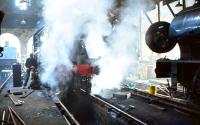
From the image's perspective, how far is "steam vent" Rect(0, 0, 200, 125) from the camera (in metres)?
7.04

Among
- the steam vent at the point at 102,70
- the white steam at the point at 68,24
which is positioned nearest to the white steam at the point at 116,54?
the steam vent at the point at 102,70

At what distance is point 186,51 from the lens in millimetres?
7094

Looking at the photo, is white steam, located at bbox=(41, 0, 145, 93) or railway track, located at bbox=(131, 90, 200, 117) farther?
white steam, located at bbox=(41, 0, 145, 93)

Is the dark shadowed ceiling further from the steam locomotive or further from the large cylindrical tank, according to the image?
the large cylindrical tank

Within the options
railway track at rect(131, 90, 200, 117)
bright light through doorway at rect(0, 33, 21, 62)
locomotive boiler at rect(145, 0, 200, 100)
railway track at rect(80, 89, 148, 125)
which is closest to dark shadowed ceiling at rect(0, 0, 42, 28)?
bright light through doorway at rect(0, 33, 21, 62)

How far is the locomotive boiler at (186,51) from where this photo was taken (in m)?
6.38

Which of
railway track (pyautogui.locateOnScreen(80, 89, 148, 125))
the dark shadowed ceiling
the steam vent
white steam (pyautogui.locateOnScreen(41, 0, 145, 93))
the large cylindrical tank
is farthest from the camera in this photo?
the dark shadowed ceiling

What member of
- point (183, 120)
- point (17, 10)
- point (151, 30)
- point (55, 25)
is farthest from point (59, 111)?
point (17, 10)

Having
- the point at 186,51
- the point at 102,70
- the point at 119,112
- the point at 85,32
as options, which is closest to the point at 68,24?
the point at 85,32

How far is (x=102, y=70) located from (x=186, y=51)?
4.82 meters

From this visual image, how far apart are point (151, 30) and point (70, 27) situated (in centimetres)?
364

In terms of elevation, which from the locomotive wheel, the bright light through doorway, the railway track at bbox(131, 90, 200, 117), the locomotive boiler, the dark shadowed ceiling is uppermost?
the dark shadowed ceiling

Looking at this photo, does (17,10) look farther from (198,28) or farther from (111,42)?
(198,28)

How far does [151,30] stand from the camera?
914 cm
